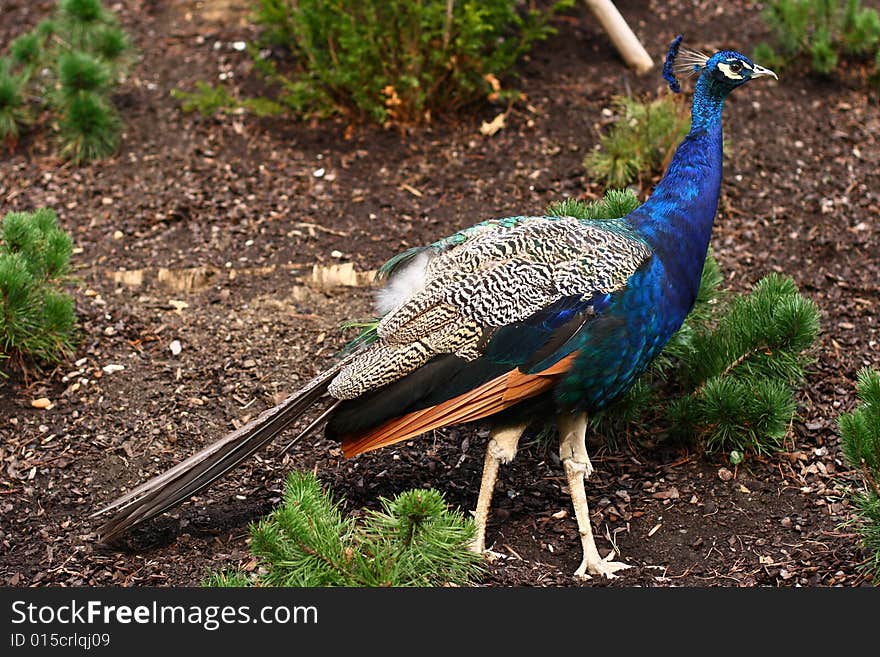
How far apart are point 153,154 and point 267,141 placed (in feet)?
2.10

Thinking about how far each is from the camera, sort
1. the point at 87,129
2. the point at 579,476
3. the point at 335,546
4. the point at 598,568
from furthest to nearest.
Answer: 1. the point at 87,129
2. the point at 579,476
3. the point at 598,568
4. the point at 335,546

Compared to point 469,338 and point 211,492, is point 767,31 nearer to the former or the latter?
point 469,338

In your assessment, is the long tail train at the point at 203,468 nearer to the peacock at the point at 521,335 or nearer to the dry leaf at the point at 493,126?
the peacock at the point at 521,335

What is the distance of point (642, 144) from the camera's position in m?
5.54

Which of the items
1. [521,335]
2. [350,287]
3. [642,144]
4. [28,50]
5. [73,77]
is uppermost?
[28,50]

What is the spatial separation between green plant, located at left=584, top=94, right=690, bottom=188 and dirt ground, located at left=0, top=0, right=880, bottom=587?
159 mm

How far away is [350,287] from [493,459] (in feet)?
5.43

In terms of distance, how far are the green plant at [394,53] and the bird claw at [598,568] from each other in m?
2.87

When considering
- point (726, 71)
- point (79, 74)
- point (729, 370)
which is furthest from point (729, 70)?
point (79, 74)

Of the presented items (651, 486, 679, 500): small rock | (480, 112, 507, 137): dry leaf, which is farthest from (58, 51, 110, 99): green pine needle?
(651, 486, 679, 500): small rock

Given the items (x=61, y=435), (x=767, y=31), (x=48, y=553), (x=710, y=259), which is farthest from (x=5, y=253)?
(x=767, y=31)

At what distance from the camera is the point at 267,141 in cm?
610

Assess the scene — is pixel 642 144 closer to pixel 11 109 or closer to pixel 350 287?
pixel 350 287

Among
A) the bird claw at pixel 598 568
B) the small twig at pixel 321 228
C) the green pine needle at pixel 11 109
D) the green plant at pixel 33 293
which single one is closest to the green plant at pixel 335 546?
the bird claw at pixel 598 568
